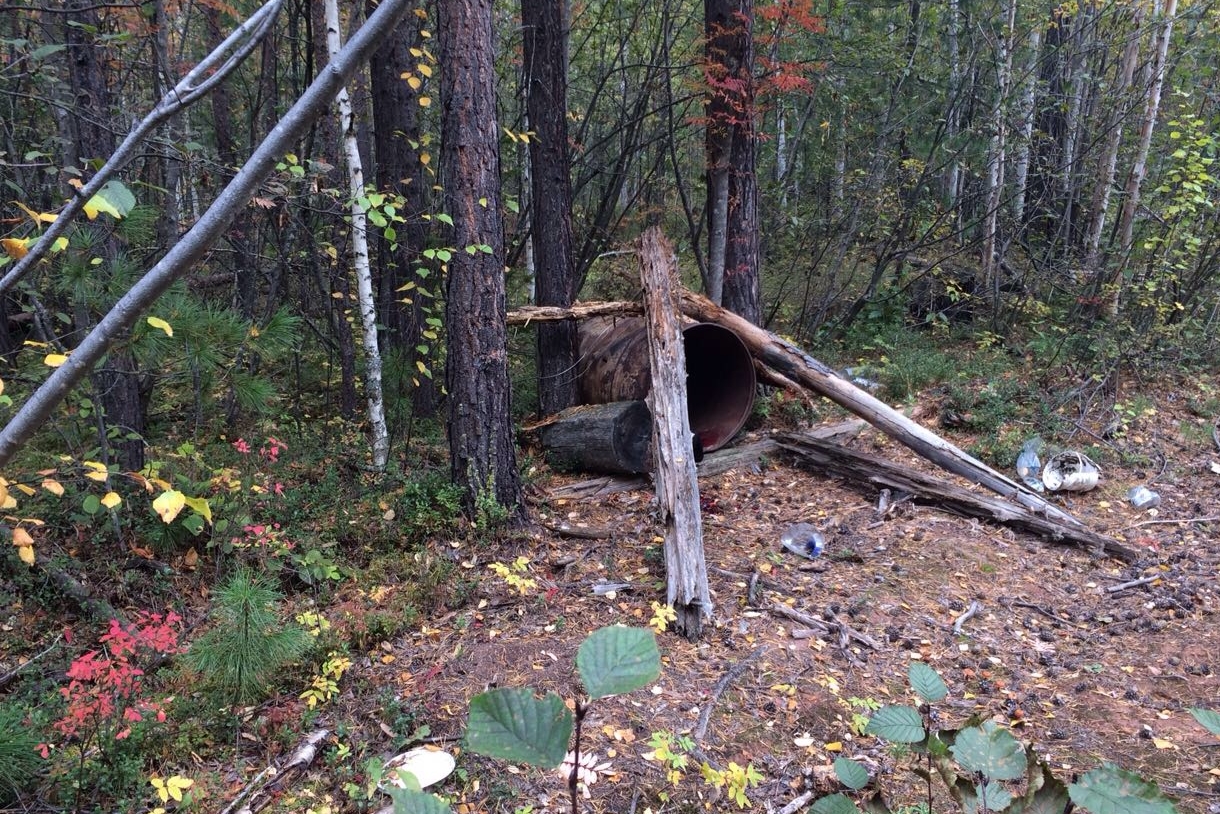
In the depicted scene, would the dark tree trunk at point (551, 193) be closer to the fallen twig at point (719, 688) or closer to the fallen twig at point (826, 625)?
the fallen twig at point (826, 625)

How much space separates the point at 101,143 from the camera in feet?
14.4

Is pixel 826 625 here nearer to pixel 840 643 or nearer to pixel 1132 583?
pixel 840 643

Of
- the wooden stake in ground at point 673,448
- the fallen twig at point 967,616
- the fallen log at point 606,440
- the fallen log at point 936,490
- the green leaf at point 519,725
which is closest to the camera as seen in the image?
the green leaf at point 519,725

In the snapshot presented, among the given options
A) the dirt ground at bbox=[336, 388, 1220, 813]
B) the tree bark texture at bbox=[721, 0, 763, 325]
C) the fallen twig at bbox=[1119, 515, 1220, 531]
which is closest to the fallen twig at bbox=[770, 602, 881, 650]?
the dirt ground at bbox=[336, 388, 1220, 813]

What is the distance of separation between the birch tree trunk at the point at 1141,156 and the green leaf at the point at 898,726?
8070 mm

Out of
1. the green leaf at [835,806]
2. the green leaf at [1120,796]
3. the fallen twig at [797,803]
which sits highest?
the green leaf at [1120,796]

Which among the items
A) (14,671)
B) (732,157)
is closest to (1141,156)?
(732,157)

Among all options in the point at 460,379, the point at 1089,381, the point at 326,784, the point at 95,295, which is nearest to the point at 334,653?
the point at 326,784

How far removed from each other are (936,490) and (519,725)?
546 cm

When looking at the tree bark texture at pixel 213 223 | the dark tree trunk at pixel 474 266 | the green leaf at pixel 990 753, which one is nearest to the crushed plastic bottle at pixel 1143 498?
Result: the dark tree trunk at pixel 474 266

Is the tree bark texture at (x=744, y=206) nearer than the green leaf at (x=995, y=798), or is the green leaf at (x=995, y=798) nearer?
the green leaf at (x=995, y=798)

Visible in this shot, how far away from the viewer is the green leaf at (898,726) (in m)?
1.50

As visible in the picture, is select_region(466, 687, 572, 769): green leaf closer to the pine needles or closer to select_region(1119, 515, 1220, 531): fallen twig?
the pine needles

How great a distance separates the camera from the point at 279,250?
18.9ft
